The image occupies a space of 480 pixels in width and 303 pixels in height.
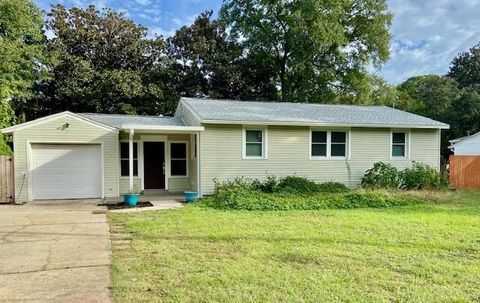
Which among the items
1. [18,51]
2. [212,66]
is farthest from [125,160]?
[212,66]

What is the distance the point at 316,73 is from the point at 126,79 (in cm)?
1337

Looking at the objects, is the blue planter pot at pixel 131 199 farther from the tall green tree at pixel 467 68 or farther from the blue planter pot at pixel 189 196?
Answer: the tall green tree at pixel 467 68

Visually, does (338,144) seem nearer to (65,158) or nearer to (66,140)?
(66,140)

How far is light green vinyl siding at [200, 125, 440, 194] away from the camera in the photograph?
40.5 ft

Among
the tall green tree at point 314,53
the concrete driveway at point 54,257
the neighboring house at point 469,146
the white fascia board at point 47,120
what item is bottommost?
the concrete driveway at point 54,257

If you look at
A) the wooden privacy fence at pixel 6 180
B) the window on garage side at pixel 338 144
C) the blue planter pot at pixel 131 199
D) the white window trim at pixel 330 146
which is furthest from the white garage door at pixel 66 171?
the window on garage side at pixel 338 144

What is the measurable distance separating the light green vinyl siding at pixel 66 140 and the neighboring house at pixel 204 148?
0.03m

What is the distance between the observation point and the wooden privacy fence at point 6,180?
1144 cm

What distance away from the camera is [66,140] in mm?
11945

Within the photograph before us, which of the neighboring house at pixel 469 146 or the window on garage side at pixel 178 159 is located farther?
the neighboring house at pixel 469 146

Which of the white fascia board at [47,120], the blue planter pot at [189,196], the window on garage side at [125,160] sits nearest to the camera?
the blue planter pot at [189,196]

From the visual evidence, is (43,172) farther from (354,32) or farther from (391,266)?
(354,32)

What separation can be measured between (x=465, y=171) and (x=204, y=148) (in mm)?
11640

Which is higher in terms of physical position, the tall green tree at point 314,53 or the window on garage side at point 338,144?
the tall green tree at point 314,53
